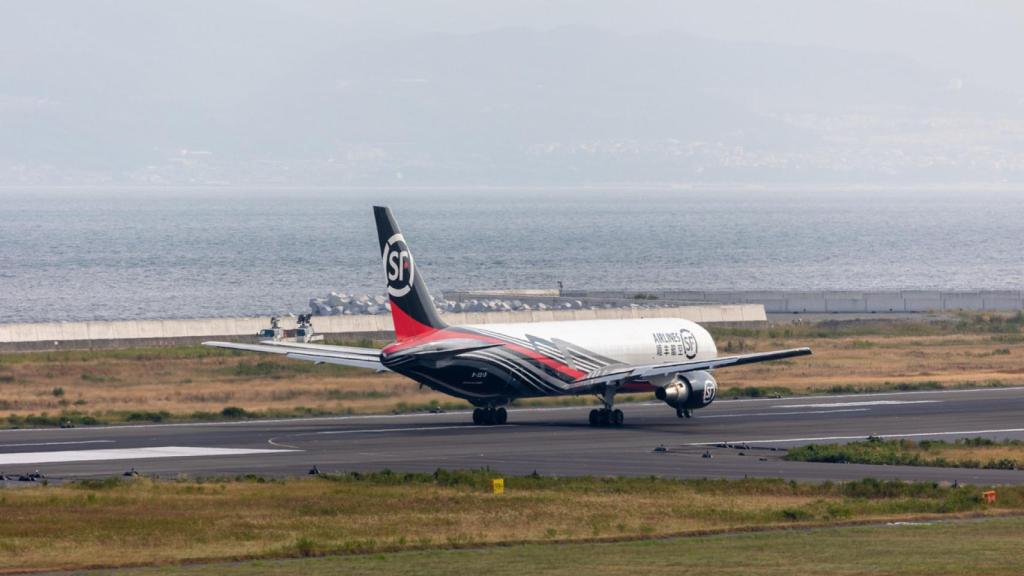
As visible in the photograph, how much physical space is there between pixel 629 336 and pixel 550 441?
1128 centimetres

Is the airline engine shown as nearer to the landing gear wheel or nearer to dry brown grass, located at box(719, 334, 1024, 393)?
the landing gear wheel

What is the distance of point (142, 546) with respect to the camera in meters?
34.2

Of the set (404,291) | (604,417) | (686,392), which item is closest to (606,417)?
(604,417)

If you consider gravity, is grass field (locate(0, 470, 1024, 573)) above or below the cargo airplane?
below

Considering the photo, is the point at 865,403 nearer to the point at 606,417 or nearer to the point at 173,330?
the point at 606,417

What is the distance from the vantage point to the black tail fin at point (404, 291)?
6194 centimetres

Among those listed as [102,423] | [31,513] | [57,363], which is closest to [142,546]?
[31,513]

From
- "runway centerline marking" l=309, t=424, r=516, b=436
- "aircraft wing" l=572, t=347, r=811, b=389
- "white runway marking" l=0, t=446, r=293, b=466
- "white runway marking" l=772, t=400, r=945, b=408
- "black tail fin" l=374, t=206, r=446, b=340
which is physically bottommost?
"white runway marking" l=0, t=446, r=293, b=466

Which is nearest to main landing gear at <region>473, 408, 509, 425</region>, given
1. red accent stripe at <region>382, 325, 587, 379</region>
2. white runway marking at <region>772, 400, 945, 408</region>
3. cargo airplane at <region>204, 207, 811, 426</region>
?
cargo airplane at <region>204, 207, 811, 426</region>

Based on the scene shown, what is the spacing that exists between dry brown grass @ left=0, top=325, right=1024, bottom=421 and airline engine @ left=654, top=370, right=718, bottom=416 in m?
11.5

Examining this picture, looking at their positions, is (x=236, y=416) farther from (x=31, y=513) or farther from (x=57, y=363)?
(x=31, y=513)

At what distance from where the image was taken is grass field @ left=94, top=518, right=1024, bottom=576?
30.0m

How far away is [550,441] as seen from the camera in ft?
193

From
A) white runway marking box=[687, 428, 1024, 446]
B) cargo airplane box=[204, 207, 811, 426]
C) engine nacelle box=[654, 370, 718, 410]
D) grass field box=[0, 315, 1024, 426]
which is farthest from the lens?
grass field box=[0, 315, 1024, 426]
